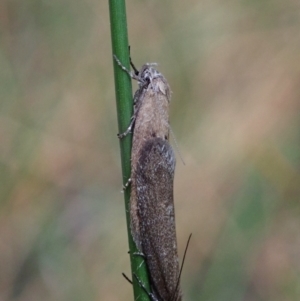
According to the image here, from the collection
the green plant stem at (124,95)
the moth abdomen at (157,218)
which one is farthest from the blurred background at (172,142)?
the green plant stem at (124,95)

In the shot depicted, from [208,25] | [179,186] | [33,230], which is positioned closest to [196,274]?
[179,186]

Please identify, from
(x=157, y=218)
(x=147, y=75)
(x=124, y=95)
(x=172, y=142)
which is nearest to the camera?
(x=124, y=95)

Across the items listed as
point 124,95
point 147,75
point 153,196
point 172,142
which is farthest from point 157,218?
point 172,142

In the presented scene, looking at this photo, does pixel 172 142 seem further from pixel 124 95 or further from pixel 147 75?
pixel 124 95

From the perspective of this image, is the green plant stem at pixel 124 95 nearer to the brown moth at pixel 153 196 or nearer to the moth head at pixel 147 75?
the brown moth at pixel 153 196

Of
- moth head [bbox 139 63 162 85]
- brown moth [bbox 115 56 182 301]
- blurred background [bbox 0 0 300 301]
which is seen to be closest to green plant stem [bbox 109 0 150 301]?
brown moth [bbox 115 56 182 301]

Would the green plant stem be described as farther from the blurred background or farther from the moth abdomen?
the blurred background
